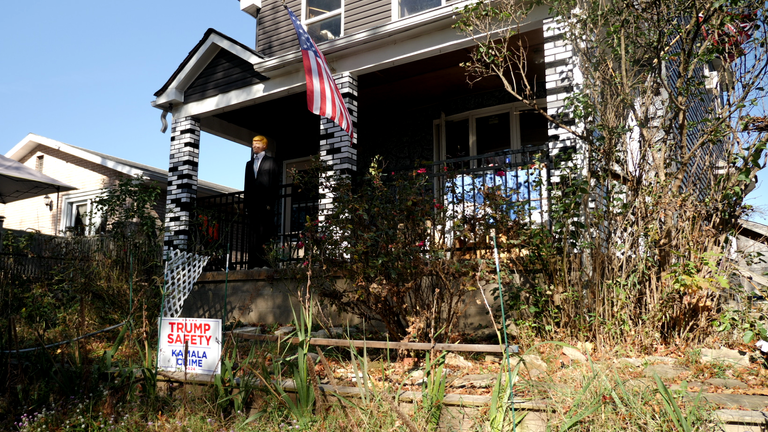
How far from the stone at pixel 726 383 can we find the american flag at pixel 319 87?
467cm

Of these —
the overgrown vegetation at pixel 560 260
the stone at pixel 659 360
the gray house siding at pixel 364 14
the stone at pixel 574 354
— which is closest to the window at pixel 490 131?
the gray house siding at pixel 364 14

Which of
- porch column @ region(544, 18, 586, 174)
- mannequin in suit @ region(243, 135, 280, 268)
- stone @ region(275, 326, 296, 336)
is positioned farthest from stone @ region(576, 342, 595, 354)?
mannequin in suit @ region(243, 135, 280, 268)

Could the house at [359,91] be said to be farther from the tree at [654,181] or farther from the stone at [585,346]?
the stone at [585,346]

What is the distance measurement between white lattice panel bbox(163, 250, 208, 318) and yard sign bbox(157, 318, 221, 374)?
2.16 meters

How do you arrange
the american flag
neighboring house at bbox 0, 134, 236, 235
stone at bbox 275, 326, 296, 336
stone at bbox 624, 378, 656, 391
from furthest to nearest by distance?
neighboring house at bbox 0, 134, 236, 235 < the american flag < stone at bbox 275, 326, 296, 336 < stone at bbox 624, 378, 656, 391

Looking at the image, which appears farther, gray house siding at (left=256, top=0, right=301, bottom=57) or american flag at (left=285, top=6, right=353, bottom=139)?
gray house siding at (left=256, top=0, right=301, bottom=57)

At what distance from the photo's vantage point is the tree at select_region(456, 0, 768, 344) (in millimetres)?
4656

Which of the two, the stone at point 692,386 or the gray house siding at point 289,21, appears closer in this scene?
the stone at point 692,386

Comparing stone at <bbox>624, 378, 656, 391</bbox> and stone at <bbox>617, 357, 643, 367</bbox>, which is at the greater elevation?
stone at <bbox>617, 357, 643, 367</bbox>

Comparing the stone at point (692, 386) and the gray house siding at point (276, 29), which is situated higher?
the gray house siding at point (276, 29)

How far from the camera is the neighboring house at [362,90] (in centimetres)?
746

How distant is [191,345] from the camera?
403cm

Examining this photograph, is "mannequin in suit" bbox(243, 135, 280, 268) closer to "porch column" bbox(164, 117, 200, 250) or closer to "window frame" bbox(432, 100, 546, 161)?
"porch column" bbox(164, 117, 200, 250)

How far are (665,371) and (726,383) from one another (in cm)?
37
